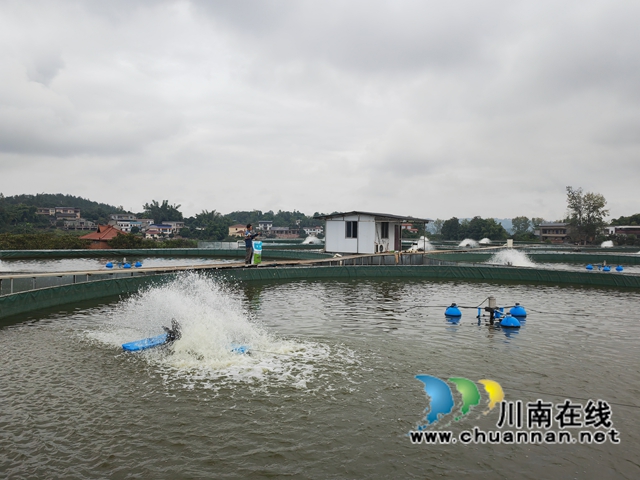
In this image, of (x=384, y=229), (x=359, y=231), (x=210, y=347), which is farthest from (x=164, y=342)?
(x=384, y=229)

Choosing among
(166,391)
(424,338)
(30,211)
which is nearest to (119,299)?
(166,391)

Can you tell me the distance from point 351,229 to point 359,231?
93cm

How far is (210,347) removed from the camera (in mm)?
11906

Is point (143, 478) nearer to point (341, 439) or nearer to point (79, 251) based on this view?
point (341, 439)

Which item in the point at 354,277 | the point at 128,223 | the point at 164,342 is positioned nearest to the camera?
the point at 164,342

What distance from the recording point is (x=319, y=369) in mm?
10789

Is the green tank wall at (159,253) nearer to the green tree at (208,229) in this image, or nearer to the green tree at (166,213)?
the green tree at (208,229)

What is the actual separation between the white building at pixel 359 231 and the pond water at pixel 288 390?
75.5 feet

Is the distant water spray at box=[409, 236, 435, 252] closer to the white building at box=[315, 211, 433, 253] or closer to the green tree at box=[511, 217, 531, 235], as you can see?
the white building at box=[315, 211, 433, 253]

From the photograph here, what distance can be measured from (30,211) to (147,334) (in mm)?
112510

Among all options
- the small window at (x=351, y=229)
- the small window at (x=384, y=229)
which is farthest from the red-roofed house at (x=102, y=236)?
the small window at (x=384, y=229)

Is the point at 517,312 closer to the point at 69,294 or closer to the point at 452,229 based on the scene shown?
the point at 69,294
